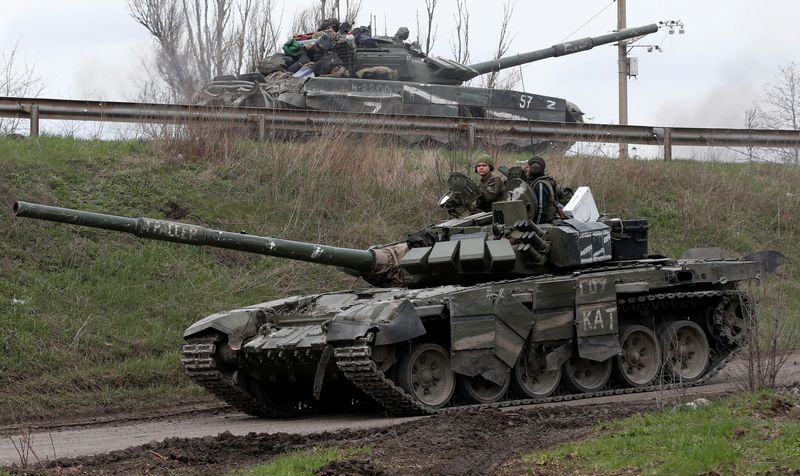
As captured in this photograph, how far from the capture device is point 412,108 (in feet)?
79.4

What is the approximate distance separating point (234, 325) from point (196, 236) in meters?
1.11

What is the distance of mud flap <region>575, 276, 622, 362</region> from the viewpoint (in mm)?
13164

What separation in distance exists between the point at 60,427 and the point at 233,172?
27.9 ft

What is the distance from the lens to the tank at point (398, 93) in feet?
77.7

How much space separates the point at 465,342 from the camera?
478 inches

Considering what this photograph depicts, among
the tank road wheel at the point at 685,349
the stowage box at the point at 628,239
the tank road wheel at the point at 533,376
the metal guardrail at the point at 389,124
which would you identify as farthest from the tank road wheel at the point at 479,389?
the metal guardrail at the point at 389,124

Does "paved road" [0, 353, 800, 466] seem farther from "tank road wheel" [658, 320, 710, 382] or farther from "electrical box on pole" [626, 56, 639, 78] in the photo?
"electrical box on pole" [626, 56, 639, 78]

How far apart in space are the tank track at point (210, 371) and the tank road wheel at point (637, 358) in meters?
4.19

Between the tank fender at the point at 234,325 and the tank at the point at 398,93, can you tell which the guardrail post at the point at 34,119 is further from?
the tank fender at the point at 234,325

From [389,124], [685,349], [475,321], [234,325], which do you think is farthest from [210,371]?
[389,124]

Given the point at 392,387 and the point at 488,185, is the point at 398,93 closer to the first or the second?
the point at 488,185

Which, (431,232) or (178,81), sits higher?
(178,81)

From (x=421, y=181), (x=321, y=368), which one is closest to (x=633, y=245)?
(x=321, y=368)

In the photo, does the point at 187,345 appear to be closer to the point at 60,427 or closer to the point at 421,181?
Answer: the point at 60,427
